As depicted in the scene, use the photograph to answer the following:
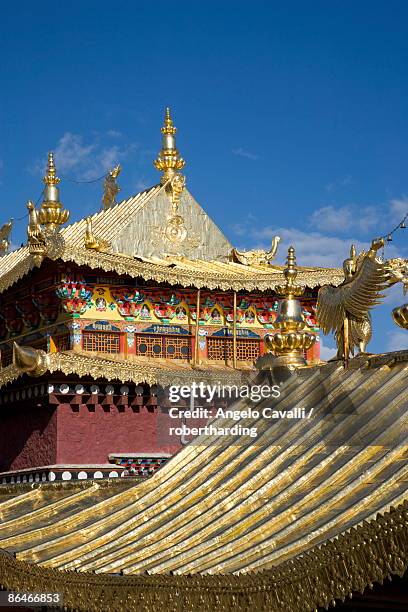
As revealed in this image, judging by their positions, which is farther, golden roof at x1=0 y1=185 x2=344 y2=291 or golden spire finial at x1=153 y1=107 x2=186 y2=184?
golden spire finial at x1=153 y1=107 x2=186 y2=184

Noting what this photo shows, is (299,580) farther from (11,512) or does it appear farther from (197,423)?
(197,423)

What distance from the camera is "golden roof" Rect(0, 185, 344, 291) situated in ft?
59.3

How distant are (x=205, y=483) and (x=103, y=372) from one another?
375 inches

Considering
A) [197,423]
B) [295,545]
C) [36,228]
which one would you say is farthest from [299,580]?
[36,228]

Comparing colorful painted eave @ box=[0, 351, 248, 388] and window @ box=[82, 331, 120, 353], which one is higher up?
window @ box=[82, 331, 120, 353]

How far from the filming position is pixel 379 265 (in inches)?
299

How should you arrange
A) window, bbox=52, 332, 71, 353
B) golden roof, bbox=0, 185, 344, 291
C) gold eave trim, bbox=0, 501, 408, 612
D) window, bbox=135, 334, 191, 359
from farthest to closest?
window, bbox=135, 334, 191, 359, window, bbox=52, 332, 71, 353, golden roof, bbox=0, 185, 344, 291, gold eave trim, bbox=0, 501, 408, 612

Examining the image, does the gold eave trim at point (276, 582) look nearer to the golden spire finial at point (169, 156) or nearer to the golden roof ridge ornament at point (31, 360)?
the golden roof ridge ornament at point (31, 360)

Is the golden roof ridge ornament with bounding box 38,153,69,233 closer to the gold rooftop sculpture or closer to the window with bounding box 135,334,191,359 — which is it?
the window with bounding box 135,334,191,359

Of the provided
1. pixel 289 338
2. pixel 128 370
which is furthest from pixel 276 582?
pixel 128 370

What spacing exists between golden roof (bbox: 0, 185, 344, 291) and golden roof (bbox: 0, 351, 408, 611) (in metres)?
9.49

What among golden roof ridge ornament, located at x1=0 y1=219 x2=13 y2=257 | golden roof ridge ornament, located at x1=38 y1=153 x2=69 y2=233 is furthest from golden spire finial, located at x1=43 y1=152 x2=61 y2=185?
golden roof ridge ornament, located at x1=0 y1=219 x2=13 y2=257

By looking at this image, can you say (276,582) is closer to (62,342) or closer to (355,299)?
(355,299)

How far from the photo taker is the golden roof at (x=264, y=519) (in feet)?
16.4
